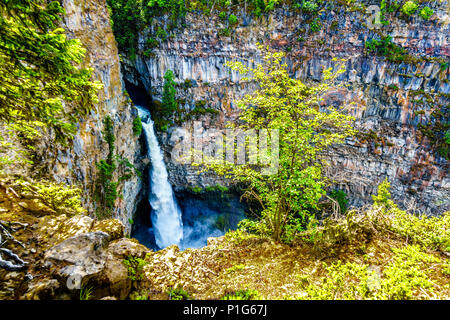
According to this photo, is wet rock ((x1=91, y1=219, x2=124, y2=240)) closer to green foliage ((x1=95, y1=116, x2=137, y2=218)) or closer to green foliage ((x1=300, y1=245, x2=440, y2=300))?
green foliage ((x1=300, y1=245, x2=440, y2=300))

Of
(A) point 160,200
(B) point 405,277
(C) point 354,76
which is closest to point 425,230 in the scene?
(B) point 405,277

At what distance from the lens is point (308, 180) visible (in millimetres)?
4305

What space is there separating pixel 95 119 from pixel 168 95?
11.2 meters

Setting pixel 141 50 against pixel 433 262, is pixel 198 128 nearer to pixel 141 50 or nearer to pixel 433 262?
pixel 141 50

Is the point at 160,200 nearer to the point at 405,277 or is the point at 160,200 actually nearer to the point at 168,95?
the point at 168,95

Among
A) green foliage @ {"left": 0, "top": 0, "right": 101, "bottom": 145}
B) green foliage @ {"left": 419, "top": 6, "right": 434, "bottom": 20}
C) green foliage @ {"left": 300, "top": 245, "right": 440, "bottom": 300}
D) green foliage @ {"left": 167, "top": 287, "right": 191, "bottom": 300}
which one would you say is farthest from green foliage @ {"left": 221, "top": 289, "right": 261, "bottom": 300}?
green foliage @ {"left": 419, "top": 6, "right": 434, "bottom": 20}

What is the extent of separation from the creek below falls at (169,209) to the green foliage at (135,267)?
16.5m

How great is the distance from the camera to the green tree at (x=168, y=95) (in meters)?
20.8

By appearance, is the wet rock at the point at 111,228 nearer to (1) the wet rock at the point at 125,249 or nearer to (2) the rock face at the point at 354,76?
(1) the wet rock at the point at 125,249

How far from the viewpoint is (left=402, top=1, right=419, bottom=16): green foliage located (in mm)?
19200

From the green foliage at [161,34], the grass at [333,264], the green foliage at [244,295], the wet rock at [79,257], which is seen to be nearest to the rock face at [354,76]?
the green foliage at [161,34]

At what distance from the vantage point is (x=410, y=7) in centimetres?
1927

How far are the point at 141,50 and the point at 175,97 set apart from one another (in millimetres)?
5626

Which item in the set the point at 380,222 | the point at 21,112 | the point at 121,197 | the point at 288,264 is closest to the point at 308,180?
the point at 288,264
